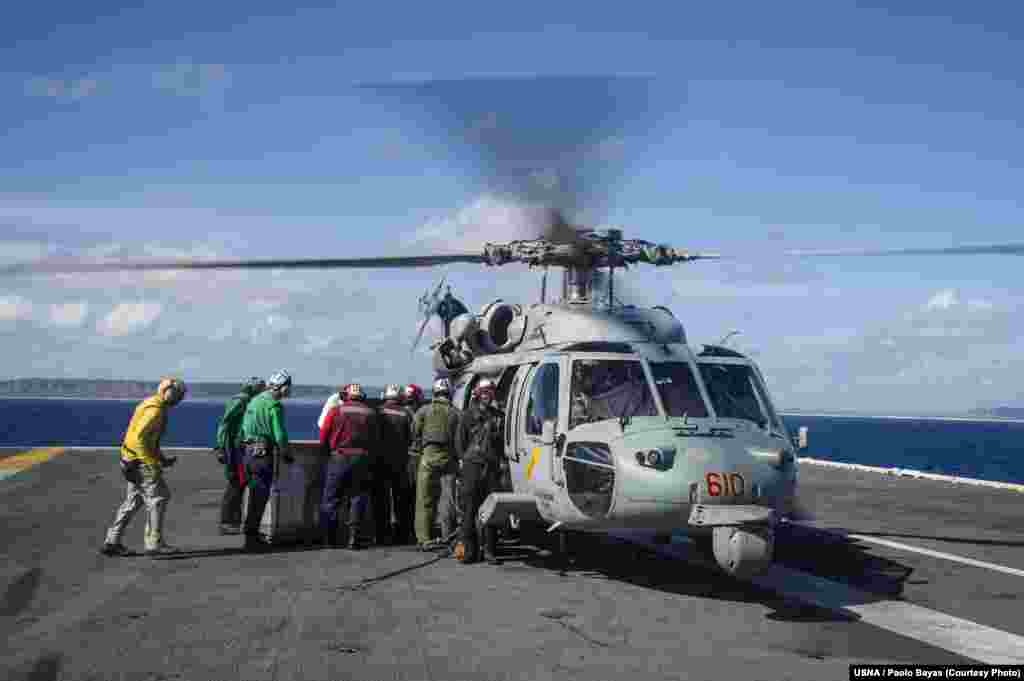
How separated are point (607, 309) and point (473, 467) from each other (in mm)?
2713

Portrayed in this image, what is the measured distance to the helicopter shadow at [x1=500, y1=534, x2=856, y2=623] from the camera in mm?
8547

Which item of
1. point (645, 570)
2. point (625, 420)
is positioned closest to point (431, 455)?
point (645, 570)

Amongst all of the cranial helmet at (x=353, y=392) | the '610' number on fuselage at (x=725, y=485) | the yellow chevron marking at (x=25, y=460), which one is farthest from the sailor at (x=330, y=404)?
the yellow chevron marking at (x=25, y=460)

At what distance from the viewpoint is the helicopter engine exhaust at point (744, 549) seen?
7.92 metres

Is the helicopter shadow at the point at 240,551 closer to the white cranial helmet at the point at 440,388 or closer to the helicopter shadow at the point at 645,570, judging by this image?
A: the white cranial helmet at the point at 440,388

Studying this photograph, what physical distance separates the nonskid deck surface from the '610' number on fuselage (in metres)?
1.08

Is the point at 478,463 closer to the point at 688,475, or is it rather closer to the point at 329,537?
the point at 329,537

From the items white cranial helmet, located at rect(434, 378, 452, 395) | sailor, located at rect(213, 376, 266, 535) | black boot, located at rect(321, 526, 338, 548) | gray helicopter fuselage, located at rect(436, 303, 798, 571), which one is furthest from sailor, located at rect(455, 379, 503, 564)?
sailor, located at rect(213, 376, 266, 535)

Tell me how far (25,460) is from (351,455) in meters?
18.8

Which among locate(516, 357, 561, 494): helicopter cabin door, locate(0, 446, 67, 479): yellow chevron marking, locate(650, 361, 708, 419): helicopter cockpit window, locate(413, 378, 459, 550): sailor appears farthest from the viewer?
locate(0, 446, 67, 479): yellow chevron marking

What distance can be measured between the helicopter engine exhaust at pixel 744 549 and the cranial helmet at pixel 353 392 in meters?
5.31

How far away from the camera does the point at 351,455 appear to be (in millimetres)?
11297

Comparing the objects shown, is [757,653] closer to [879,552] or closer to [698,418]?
[698,418]

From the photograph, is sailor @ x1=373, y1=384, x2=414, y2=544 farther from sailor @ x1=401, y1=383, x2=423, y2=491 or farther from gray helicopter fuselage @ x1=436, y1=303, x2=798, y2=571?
gray helicopter fuselage @ x1=436, y1=303, x2=798, y2=571
